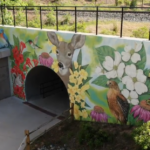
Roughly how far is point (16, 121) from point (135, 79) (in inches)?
246

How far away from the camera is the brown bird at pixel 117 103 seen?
966 cm

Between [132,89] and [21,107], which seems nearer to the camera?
[132,89]

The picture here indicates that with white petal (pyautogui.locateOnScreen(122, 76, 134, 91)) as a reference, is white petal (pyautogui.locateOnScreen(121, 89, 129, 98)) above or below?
Answer: below

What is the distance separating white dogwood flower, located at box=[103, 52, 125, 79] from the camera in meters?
9.38

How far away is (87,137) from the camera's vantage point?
29.5ft

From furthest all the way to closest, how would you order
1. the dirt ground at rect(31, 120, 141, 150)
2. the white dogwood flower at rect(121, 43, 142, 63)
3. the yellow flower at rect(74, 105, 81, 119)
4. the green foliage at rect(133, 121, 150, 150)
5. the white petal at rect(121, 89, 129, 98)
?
1. the yellow flower at rect(74, 105, 81, 119)
2. the white petal at rect(121, 89, 129, 98)
3. the white dogwood flower at rect(121, 43, 142, 63)
4. the dirt ground at rect(31, 120, 141, 150)
5. the green foliage at rect(133, 121, 150, 150)

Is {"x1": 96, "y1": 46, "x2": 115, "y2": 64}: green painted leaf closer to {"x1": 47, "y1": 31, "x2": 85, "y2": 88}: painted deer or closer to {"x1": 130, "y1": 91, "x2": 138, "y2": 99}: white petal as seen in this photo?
{"x1": 47, "y1": 31, "x2": 85, "y2": 88}: painted deer

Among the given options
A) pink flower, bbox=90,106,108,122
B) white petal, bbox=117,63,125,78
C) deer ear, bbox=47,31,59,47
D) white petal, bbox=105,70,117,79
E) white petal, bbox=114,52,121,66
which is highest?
deer ear, bbox=47,31,59,47

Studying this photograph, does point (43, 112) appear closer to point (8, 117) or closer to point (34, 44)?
point (8, 117)

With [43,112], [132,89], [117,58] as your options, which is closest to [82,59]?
[117,58]

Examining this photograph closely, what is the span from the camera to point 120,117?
988cm

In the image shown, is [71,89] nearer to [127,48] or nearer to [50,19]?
[127,48]

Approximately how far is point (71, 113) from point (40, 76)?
13.5 feet

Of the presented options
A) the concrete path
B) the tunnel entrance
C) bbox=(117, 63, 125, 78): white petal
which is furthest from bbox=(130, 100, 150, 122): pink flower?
the tunnel entrance
